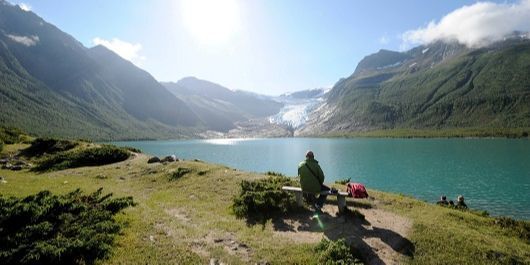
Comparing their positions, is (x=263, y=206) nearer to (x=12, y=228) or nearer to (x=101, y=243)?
(x=101, y=243)

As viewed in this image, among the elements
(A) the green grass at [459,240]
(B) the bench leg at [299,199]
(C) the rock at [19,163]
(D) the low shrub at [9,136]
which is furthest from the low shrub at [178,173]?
(D) the low shrub at [9,136]

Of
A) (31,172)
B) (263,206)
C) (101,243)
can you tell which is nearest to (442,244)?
(263,206)

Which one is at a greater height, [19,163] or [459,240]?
[19,163]

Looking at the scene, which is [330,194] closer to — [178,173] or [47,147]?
[178,173]

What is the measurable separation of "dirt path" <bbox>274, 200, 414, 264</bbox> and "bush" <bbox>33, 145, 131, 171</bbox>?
2982 cm

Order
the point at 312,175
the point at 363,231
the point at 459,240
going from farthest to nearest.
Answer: the point at 312,175
the point at 363,231
the point at 459,240

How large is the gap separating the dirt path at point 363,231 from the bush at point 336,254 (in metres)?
0.96

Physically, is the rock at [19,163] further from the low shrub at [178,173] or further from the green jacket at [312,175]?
the green jacket at [312,175]

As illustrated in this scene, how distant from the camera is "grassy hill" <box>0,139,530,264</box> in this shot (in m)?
14.5

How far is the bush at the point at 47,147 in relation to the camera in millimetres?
47906

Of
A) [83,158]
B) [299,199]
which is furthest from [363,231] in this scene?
[83,158]

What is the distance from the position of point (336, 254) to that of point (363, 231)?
13.1 feet

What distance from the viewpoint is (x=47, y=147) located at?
162 ft

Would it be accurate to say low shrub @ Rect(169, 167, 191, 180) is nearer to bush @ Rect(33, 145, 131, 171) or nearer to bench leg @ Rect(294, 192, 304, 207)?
bench leg @ Rect(294, 192, 304, 207)
